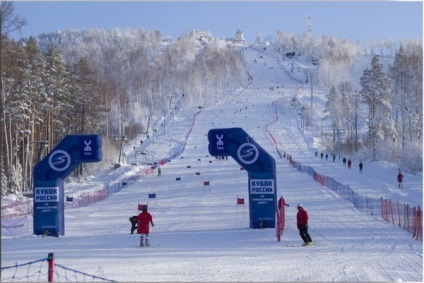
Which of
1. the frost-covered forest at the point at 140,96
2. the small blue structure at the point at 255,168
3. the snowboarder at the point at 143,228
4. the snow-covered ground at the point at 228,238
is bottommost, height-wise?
the snow-covered ground at the point at 228,238

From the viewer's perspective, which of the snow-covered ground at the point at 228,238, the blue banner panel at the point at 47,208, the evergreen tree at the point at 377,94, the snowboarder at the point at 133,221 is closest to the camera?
the snow-covered ground at the point at 228,238

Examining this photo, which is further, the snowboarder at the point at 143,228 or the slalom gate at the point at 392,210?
the slalom gate at the point at 392,210

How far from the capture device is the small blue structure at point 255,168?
792 inches

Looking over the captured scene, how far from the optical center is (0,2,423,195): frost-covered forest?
37.6 m

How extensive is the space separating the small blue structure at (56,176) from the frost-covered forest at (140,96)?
1.36 meters

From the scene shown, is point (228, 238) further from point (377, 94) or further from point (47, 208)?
point (377, 94)

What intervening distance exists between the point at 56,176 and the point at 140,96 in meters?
103

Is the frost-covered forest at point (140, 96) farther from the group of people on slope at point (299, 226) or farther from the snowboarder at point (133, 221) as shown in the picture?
the group of people on slope at point (299, 226)

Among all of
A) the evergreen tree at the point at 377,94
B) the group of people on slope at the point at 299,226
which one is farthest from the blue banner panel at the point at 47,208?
the evergreen tree at the point at 377,94

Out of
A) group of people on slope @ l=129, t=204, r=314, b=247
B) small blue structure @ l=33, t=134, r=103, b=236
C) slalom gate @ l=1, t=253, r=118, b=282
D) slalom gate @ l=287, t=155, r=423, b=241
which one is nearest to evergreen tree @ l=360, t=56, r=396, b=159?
slalom gate @ l=287, t=155, r=423, b=241

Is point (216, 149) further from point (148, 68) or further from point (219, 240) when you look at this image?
point (148, 68)

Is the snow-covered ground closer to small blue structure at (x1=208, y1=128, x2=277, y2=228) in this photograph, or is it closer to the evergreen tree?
small blue structure at (x1=208, y1=128, x2=277, y2=228)

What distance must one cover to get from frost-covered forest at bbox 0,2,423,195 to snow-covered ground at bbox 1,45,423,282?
491 centimetres

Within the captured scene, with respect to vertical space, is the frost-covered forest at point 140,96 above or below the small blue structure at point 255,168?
above
